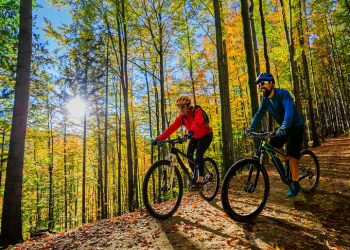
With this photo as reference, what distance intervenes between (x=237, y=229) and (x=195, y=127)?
222 cm

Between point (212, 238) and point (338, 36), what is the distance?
30.6m

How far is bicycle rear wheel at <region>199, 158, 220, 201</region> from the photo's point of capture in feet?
20.6

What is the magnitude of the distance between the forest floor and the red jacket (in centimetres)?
152

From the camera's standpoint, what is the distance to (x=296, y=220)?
4426 millimetres

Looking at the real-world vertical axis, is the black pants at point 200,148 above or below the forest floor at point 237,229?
above

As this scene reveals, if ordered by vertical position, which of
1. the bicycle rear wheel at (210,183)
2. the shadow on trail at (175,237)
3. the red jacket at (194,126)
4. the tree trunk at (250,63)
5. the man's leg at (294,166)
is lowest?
the shadow on trail at (175,237)

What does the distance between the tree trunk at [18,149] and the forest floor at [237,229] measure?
1567 millimetres

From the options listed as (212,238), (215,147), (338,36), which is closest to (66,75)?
(215,147)

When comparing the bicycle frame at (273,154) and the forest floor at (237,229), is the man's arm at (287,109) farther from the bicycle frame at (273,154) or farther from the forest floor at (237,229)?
the forest floor at (237,229)

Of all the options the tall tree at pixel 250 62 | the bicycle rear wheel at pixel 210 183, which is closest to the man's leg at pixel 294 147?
the bicycle rear wheel at pixel 210 183

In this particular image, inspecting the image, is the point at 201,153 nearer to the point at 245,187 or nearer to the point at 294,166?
the point at 245,187

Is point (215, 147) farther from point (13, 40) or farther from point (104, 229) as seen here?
point (104, 229)

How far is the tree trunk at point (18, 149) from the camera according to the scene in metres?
6.71

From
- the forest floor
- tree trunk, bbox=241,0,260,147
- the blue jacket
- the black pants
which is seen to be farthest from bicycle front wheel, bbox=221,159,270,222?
tree trunk, bbox=241,0,260,147
